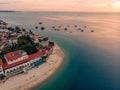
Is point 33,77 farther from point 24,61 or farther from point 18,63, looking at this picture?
point 24,61

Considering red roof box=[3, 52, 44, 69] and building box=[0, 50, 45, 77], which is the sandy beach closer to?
building box=[0, 50, 45, 77]

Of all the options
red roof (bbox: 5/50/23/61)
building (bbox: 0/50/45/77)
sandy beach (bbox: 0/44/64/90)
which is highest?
red roof (bbox: 5/50/23/61)

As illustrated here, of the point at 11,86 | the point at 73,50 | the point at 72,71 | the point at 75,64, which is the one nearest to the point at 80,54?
the point at 73,50

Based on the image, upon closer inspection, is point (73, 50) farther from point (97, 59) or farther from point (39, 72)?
point (39, 72)

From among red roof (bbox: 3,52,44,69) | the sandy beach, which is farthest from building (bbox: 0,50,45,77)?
the sandy beach

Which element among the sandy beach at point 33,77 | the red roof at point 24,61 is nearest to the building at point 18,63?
the red roof at point 24,61
